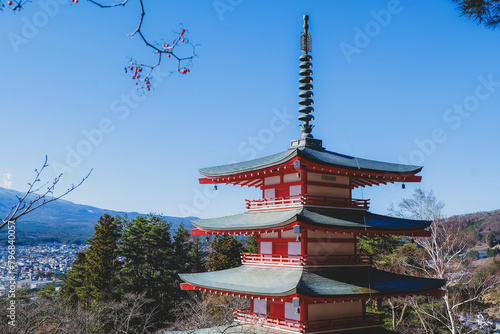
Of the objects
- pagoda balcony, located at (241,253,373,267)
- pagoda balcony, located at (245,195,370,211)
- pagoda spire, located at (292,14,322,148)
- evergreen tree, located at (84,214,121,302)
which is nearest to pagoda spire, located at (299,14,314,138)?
pagoda spire, located at (292,14,322,148)

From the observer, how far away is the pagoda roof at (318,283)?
48.4ft

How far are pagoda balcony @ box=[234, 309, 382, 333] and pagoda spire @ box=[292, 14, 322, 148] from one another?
7320 millimetres

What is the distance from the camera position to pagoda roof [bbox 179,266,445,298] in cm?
1474

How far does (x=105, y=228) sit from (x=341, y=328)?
26.5m

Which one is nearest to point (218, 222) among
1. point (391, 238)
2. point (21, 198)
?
point (21, 198)

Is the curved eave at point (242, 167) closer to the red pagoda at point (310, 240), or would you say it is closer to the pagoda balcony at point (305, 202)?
the red pagoda at point (310, 240)

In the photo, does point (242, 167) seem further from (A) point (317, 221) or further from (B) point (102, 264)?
(B) point (102, 264)

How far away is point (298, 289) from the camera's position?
1383 centimetres

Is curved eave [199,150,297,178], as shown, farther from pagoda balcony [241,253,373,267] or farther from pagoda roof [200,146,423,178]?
pagoda balcony [241,253,373,267]

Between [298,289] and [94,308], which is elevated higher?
[298,289]

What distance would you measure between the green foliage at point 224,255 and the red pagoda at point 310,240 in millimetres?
25179

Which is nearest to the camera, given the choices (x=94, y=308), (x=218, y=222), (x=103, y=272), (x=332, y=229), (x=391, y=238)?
(x=332, y=229)

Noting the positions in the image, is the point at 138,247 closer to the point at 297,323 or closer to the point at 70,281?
the point at 70,281

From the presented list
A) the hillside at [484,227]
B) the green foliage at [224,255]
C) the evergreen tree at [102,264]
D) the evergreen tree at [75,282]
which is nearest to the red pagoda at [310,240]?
the evergreen tree at [102,264]
